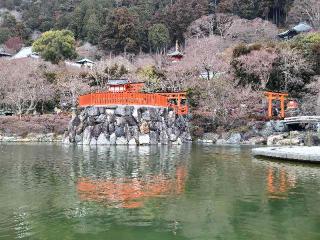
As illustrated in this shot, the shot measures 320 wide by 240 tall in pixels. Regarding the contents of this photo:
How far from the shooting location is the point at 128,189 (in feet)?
41.8

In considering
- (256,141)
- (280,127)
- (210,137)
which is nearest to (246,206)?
(256,141)

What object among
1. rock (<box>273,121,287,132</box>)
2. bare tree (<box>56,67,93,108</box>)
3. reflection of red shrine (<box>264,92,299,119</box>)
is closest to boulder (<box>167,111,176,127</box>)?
reflection of red shrine (<box>264,92,299,119</box>)

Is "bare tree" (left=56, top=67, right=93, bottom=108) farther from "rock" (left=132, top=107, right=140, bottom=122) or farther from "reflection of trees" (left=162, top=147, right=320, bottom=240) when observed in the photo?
"reflection of trees" (left=162, top=147, right=320, bottom=240)

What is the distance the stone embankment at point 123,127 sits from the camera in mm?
34156

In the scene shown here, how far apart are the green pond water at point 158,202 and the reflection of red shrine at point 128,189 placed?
0.03 m

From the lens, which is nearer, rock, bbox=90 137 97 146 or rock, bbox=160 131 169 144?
rock, bbox=90 137 97 146

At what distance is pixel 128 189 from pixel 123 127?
21675 mm

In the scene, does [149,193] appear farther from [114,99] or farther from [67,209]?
[114,99]

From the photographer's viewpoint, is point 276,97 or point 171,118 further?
point 276,97

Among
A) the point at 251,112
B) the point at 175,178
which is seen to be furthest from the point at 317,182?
the point at 251,112

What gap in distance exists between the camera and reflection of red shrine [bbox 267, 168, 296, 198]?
40.4 feet

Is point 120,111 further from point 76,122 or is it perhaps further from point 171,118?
point 171,118

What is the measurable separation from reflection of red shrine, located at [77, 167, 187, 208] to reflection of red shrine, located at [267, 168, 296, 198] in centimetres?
265

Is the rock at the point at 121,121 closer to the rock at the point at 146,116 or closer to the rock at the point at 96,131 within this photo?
the rock at the point at 96,131
